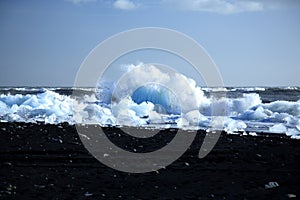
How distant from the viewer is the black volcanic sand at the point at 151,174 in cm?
631

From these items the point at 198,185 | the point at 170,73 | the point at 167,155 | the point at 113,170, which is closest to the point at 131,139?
the point at 167,155

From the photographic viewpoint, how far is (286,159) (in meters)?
9.02

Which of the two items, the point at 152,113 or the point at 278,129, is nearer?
the point at 278,129

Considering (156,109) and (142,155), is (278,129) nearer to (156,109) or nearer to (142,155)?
(156,109)

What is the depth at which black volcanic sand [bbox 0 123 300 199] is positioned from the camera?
20.7 ft

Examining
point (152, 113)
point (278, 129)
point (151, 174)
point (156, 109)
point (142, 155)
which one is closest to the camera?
point (151, 174)

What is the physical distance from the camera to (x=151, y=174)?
24.8ft

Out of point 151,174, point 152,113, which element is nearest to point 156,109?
point 152,113

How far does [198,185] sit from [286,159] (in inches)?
122

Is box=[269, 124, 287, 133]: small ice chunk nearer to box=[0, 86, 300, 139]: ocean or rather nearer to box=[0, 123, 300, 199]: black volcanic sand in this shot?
box=[0, 86, 300, 139]: ocean

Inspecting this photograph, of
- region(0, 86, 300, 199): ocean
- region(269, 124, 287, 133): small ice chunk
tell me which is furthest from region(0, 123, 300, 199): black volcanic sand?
region(269, 124, 287, 133): small ice chunk

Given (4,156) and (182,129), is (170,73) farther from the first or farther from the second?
(4,156)

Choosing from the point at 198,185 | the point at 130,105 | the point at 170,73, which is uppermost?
the point at 170,73

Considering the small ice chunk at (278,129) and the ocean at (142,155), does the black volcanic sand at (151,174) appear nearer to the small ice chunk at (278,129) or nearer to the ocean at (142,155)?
the ocean at (142,155)
